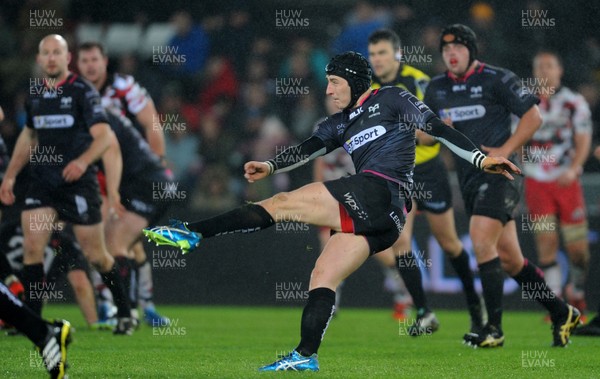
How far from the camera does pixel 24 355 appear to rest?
779cm

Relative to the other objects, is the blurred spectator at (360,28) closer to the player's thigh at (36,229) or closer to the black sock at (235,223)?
the player's thigh at (36,229)

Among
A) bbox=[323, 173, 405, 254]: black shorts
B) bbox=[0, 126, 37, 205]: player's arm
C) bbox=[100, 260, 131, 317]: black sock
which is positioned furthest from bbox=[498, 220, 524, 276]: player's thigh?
bbox=[0, 126, 37, 205]: player's arm

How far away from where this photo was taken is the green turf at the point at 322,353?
270 inches

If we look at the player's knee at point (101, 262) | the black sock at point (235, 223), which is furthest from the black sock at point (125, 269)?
the black sock at point (235, 223)

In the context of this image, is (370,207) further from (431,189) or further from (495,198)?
(431,189)

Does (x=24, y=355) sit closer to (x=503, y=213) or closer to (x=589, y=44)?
(x=503, y=213)

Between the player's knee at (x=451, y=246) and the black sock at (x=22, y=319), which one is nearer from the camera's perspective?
the black sock at (x=22, y=319)

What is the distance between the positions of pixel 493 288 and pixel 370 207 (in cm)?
251

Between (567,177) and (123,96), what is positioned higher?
(123,96)

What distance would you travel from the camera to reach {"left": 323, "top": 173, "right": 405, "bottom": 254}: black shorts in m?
6.78

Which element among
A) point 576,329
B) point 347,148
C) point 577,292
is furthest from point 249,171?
point 577,292

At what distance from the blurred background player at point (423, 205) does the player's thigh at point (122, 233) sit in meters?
2.67

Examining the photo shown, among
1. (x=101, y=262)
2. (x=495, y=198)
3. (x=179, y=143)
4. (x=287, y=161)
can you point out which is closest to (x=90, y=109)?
(x=101, y=262)

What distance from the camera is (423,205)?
10.3 m
